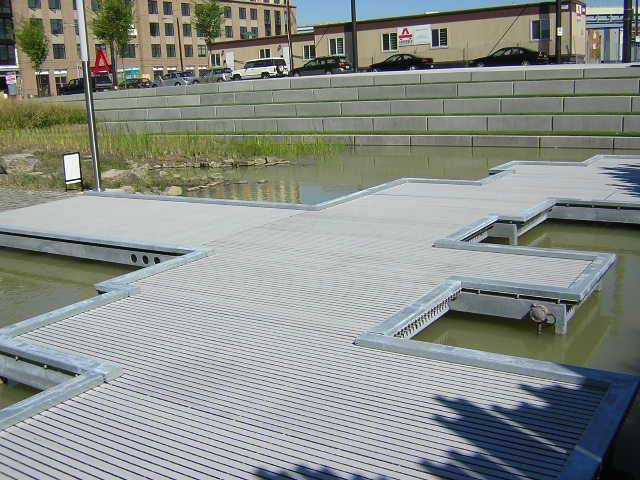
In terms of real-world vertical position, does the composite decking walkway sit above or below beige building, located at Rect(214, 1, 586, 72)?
below

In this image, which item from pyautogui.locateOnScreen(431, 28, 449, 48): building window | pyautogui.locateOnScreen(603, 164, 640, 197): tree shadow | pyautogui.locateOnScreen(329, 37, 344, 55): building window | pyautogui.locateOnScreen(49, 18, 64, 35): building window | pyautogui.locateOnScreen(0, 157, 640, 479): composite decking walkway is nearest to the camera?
pyautogui.locateOnScreen(0, 157, 640, 479): composite decking walkway

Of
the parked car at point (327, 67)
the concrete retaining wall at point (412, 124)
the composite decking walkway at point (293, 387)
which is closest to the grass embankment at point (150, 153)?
the concrete retaining wall at point (412, 124)

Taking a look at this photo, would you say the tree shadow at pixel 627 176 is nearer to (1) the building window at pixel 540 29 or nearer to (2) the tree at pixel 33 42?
(1) the building window at pixel 540 29

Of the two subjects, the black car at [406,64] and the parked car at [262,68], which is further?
the parked car at [262,68]

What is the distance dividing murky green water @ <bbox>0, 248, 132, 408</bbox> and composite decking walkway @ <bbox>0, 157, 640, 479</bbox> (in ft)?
3.99

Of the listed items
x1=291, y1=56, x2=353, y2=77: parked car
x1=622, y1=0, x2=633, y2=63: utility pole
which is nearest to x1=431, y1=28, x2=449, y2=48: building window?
x1=291, y1=56, x2=353, y2=77: parked car

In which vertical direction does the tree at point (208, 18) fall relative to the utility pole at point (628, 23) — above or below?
above

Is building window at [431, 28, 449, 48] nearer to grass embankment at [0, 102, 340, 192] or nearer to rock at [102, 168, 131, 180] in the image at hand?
grass embankment at [0, 102, 340, 192]

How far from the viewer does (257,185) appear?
15422 millimetres

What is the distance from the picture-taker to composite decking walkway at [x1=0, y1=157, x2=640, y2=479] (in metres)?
4.02

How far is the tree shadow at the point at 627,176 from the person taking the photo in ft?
37.0

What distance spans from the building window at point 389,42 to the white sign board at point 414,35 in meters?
0.40

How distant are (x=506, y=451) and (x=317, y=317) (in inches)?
97.1

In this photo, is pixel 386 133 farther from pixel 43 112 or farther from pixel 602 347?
pixel 602 347
